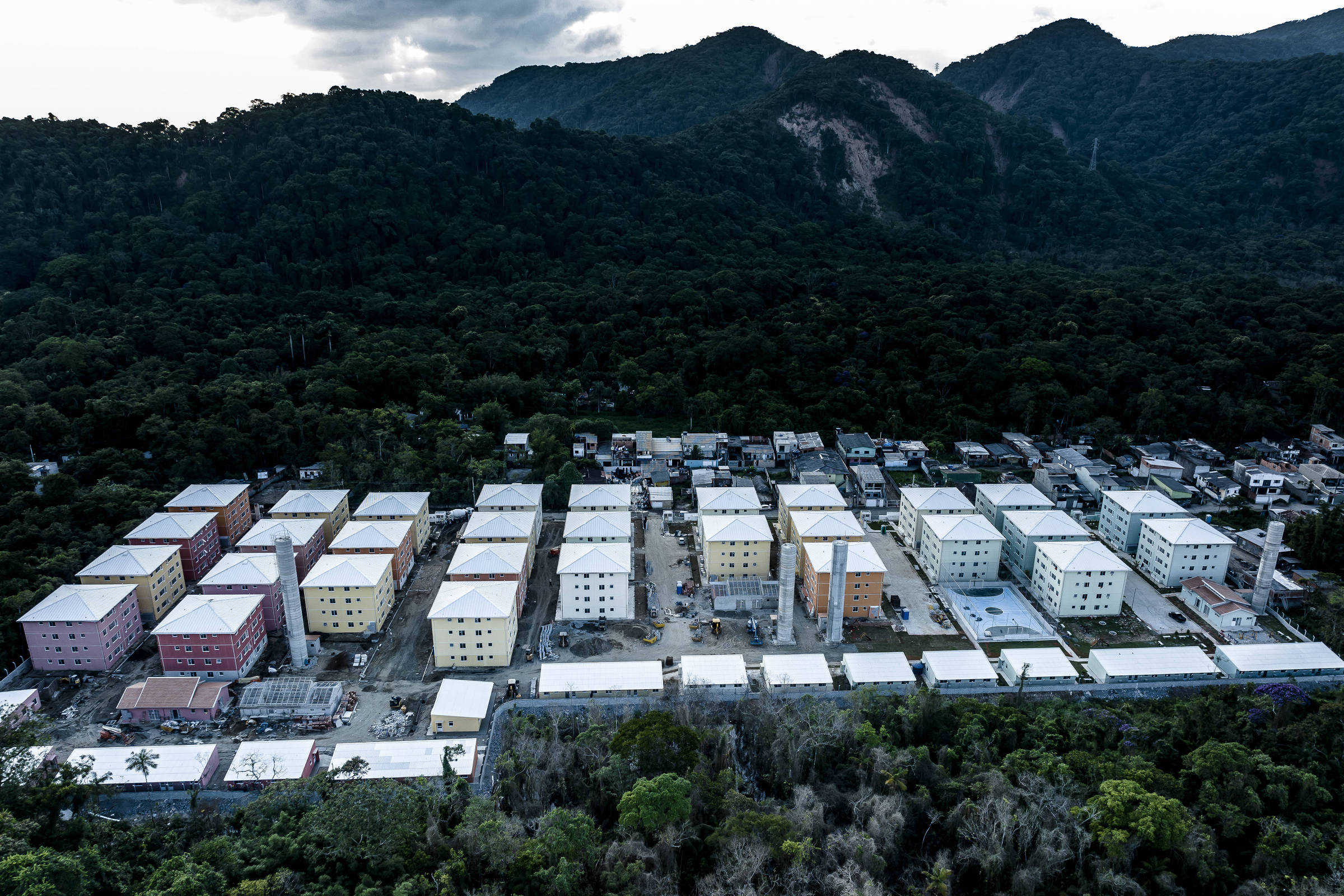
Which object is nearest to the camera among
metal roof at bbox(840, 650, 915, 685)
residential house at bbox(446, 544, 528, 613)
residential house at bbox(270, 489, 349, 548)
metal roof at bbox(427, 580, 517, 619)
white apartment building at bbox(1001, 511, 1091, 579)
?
metal roof at bbox(840, 650, 915, 685)

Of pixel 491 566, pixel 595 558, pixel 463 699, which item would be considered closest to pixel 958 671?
pixel 595 558

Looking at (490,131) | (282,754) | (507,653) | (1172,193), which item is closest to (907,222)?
(1172,193)

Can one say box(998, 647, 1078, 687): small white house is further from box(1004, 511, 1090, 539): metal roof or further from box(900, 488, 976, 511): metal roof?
box(900, 488, 976, 511): metal roof

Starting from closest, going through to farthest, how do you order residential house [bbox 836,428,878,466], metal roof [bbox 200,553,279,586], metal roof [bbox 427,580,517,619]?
metal roof [bbox 427,580,517,619]
metal roof [bbox 200,553,279,586]
residential house [bbox 836,428,878,466]

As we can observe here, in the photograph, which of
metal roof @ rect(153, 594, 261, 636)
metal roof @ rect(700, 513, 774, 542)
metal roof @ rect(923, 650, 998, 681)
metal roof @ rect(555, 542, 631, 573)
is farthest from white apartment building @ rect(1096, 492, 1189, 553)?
metal roof @ rect(153, 594, 261, 636)

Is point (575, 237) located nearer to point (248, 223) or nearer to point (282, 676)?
point (248, 223)

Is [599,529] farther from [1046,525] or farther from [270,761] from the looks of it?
[1046,525]

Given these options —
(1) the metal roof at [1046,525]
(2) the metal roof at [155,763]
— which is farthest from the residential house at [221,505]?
(1) the metal roof at [1046,525]
